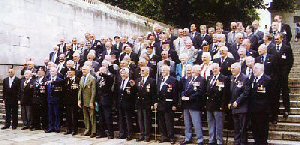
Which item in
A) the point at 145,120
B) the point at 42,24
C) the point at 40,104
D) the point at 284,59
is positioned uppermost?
the point at 42,24

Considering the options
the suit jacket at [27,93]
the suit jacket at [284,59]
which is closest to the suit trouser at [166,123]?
the suit jacket at [284,59]

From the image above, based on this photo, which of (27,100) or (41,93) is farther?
(27,100)

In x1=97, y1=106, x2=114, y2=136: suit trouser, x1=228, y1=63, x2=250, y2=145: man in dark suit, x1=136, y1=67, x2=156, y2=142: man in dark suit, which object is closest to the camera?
x1=228, y1=63, x2=250, y2=145: man in dark suit

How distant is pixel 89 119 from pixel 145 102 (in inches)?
71.4

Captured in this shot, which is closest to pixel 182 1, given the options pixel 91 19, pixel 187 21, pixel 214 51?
pixel 187 21

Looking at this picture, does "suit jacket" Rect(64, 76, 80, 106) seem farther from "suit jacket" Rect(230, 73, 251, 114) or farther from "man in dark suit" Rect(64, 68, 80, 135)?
"suit jacket" Rect(230, 73, 251, 114)

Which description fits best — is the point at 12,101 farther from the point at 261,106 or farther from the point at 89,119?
the point at 261,106

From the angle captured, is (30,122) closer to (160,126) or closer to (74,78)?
(74,78)

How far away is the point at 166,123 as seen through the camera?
902 centimetres

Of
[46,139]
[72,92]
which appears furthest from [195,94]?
[46,139]

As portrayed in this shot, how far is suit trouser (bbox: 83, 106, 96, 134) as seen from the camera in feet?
32.8

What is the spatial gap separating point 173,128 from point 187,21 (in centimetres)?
1492

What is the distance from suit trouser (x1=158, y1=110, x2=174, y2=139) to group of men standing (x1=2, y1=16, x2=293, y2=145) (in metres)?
0.02

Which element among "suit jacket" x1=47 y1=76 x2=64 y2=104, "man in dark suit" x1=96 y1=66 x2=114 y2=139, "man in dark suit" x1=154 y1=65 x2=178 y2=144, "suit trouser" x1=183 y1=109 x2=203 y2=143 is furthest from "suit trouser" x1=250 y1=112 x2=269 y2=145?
"suit jacket" x1=47 y1=76 x2=64 y2=104
